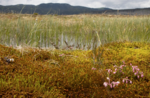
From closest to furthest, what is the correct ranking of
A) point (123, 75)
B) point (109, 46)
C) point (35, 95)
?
point (35, 95) < point (123, 75) < point (109, 46)

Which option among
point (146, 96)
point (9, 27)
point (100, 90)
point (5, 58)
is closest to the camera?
point (146, 96)

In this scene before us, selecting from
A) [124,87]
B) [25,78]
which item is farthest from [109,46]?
[25,78]

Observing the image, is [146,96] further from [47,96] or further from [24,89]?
[24,89]

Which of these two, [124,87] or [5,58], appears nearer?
[124,87]

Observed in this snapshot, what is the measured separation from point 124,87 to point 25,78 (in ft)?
5.90

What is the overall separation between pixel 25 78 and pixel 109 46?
3329 mm

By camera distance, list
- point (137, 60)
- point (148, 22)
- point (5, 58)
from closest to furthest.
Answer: point (5, 58)
point (137, 60)
point (148, 22)

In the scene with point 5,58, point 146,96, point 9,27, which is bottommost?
point 146,96

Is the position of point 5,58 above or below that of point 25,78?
above

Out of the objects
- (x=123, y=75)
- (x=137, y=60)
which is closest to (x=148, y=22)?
(x=137, y=60)

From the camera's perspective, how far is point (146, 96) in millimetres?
2176

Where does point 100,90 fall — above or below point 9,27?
below

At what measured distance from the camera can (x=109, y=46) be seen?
489 centimetres

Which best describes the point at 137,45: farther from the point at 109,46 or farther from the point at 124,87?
the point at 124,87
